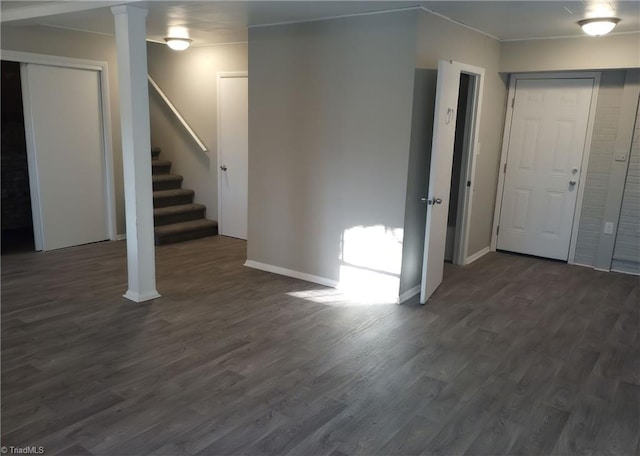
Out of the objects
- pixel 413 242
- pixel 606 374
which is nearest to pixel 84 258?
pixel 413 242

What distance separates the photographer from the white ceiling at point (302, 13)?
3570 millimetres

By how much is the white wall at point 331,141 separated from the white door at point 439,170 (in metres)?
0.22

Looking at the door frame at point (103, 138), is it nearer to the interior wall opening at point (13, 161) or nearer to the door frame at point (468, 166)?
the interior wall opening at point (13, 161)

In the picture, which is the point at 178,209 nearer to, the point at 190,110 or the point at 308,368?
the point at 190,110

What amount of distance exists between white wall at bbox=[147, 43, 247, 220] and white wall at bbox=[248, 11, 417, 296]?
5.42 feet

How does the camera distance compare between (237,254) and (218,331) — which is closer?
(218,331)

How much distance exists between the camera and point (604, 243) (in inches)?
205

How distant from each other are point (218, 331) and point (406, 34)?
261cm

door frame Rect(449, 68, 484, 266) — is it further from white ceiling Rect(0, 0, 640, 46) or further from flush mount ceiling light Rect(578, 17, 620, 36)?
flush mount ceiling light Rect(578, 17, 620, 36)

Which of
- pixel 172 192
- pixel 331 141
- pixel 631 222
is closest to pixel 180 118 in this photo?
pixel 172 192

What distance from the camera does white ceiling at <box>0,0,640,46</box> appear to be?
3570 mm

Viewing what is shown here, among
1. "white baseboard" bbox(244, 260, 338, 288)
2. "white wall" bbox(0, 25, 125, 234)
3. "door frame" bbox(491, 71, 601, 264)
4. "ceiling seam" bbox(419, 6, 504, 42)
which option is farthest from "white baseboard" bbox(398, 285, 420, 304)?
"white wall" bbox(0, 25, 125, 234)

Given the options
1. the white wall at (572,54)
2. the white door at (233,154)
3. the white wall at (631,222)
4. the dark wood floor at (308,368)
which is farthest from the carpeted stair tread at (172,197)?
the white wall at (631,222)

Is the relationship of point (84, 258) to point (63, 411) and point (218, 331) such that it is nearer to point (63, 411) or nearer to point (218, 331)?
point (218, 331)
